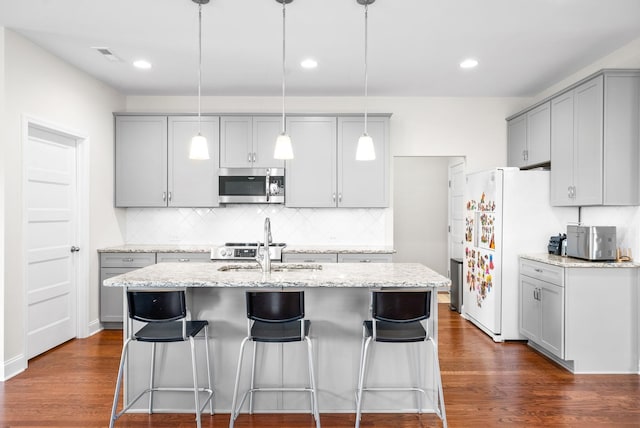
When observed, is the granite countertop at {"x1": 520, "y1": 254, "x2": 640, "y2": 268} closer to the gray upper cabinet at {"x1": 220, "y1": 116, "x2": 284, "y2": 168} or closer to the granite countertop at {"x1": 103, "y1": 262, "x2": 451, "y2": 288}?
the granite countertop at {"x1": 103, "y1": 262, "x2": 451, "y2": 288}

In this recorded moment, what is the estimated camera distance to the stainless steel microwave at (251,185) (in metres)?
5.01

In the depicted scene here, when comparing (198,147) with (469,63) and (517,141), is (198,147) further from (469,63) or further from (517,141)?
(517,141)

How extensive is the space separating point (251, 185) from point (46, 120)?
6.79ft

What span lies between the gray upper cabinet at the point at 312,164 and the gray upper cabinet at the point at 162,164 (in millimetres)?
900

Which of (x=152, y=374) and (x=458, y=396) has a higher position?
(x=152, y=374)

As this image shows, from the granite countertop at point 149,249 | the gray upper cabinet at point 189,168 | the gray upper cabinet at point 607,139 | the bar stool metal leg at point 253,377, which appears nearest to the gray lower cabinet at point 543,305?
the gray upper cabinet at point 607,139

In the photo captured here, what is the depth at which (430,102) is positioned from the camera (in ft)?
17.6

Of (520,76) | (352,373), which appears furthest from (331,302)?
(520,76)

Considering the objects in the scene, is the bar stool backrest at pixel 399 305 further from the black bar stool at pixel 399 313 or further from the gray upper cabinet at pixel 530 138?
the gray upper cabinet at pixel 530 138

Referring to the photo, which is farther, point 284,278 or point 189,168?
point 189,168

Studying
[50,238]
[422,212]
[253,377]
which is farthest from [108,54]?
[422,212]

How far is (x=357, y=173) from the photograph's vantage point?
500 cm

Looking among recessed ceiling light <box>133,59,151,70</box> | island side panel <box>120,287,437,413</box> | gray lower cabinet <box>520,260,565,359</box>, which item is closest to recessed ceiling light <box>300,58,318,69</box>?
recessed ceiling light <box>133,59,151,70</box>

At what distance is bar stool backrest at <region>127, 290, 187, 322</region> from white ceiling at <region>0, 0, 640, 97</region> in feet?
6.42
